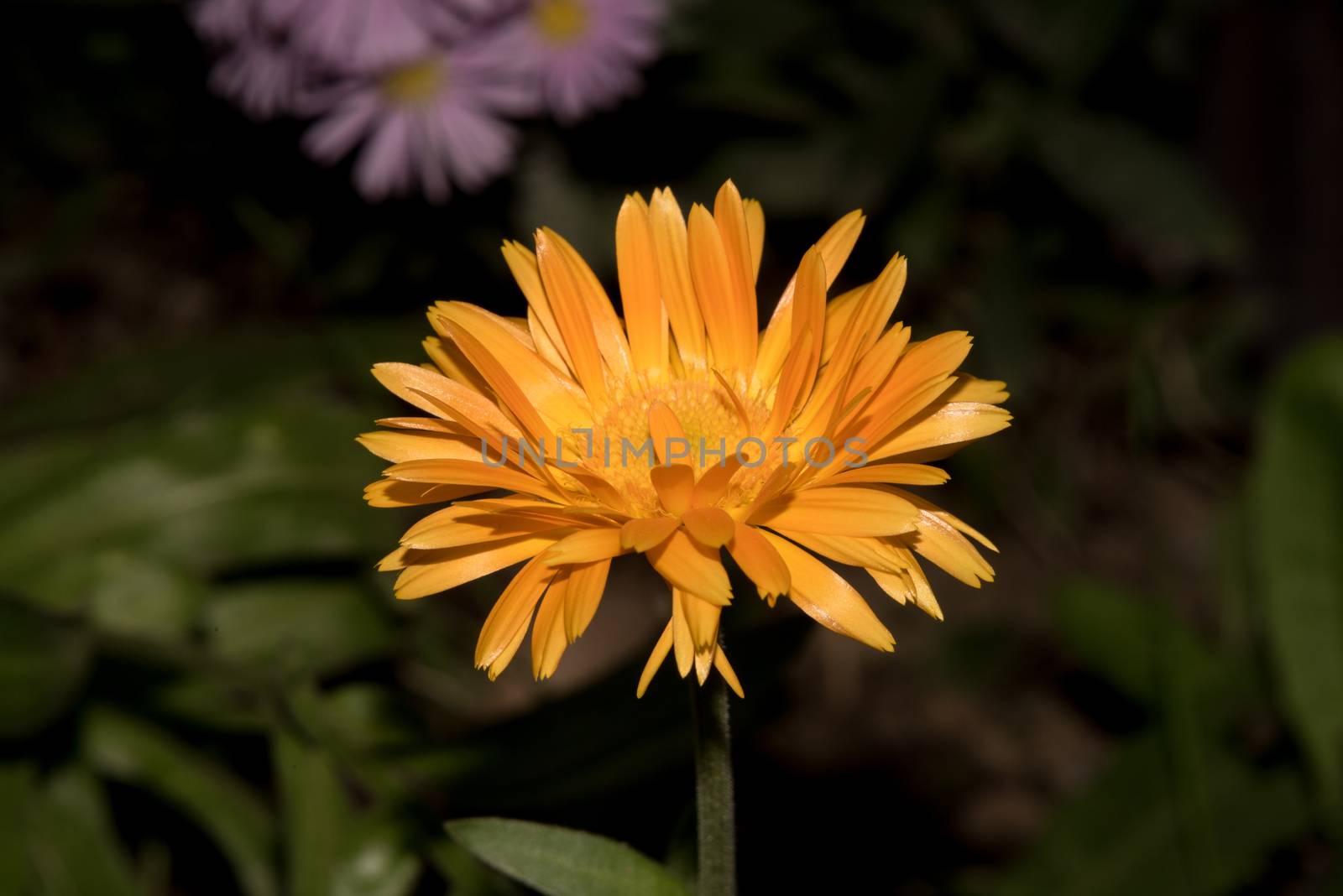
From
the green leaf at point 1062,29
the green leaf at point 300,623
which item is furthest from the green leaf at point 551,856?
the green leaf at point 1062,29

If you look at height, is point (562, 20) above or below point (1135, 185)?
above

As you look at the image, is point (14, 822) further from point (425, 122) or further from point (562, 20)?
point (562, 20)

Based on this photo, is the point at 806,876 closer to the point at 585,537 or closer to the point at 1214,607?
the point at 1214,607

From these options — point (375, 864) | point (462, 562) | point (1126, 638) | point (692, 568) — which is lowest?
point (1126, 638)

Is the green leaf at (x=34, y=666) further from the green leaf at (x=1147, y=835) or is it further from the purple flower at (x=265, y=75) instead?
the green leaf at (x=1147, y=835)

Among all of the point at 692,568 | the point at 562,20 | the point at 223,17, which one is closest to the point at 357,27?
the point at 223,17

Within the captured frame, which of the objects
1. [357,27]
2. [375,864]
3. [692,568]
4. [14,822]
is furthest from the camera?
[357,27]
